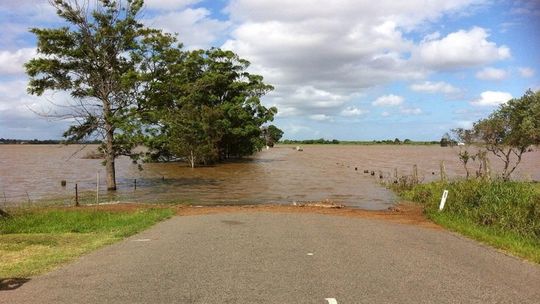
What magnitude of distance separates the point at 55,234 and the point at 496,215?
12224mm

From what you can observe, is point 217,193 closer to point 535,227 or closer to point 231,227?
point 231,227

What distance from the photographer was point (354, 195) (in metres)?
29.8

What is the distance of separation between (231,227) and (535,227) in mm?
7929

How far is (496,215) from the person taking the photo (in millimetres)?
14875

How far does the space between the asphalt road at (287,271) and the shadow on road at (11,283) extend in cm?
13

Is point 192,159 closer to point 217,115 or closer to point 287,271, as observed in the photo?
point 217,115

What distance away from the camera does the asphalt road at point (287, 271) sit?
7.01 meters

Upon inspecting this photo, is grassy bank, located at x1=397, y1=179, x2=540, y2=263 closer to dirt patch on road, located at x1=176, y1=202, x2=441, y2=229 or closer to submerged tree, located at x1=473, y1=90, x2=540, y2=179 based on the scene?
dirt patch on road, located at x1=176, y1=202, x2=441, y2=229

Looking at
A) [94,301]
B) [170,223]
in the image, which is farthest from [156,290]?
[170,223]

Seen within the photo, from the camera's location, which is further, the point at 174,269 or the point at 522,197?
the point at 522,197

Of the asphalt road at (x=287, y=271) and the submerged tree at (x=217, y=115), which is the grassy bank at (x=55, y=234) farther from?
the submerged tree at (x=217, y=115)

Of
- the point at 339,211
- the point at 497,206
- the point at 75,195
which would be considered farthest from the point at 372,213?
the point at 75,195

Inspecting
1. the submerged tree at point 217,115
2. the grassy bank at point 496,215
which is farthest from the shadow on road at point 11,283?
the submerged tree at point 217,115

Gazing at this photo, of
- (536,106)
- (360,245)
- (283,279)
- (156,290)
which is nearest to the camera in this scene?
(156,290)
